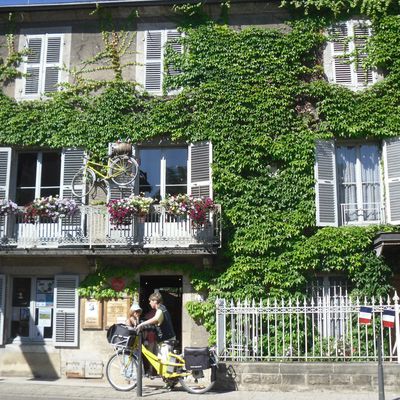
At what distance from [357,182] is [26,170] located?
8231 millimetres

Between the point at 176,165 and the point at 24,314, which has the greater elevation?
the point at 176,165

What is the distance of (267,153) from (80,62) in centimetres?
544

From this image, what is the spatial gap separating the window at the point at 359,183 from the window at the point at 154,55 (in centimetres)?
473

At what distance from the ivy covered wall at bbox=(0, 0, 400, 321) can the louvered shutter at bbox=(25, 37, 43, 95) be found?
1.84 feet

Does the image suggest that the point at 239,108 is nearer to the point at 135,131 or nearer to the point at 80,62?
the point at 135,131

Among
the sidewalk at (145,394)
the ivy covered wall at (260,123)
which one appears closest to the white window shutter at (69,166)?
the ivy covered wall at (260,123)

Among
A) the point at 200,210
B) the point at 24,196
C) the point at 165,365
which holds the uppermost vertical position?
the point at 24,196

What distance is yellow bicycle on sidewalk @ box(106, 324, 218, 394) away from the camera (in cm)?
1098

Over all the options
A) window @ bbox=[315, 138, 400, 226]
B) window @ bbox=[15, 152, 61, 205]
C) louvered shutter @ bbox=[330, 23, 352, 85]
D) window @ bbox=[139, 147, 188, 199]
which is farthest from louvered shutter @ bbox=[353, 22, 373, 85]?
window @ bbox=[15, 152, 61, 205]

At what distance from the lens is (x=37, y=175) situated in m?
14.9

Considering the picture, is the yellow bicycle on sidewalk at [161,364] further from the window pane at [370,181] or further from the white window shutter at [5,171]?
the window pane at [370,181]

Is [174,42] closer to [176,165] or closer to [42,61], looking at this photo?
[176,165]

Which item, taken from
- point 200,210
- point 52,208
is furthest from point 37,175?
point 200,210

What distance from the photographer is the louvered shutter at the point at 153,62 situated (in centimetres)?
1494
